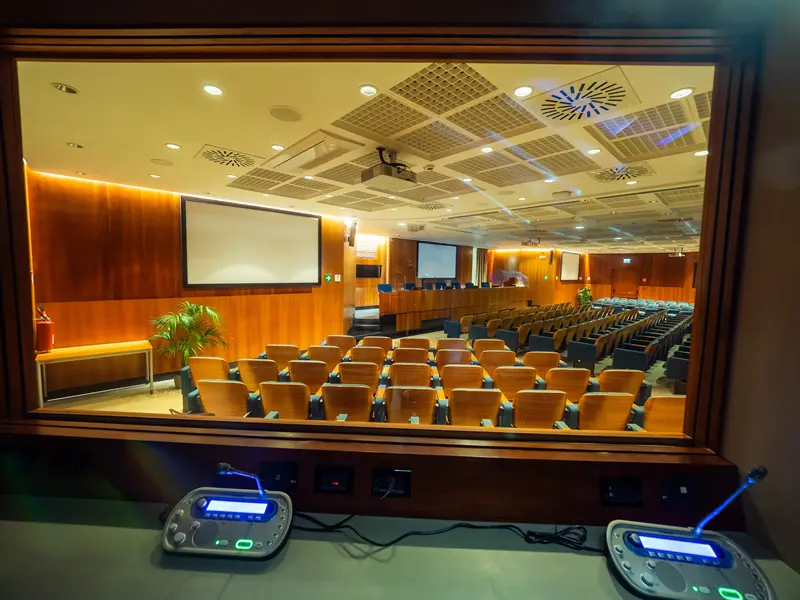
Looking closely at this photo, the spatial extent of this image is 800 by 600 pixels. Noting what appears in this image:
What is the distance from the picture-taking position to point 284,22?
1075mm

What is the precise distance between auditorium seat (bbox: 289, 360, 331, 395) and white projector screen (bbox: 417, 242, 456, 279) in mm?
11509

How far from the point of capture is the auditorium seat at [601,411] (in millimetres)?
2643

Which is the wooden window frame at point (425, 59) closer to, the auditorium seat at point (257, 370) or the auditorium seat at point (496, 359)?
the auditorium seat at point (257, 370)

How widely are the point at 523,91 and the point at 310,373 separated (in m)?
3.33

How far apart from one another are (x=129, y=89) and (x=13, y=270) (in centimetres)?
191

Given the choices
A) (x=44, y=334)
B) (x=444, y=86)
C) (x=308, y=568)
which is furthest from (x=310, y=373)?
(x=44, y=334)

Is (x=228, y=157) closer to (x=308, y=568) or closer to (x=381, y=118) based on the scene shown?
(x=381, y=118)

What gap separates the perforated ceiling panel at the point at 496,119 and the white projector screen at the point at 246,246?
519 cm


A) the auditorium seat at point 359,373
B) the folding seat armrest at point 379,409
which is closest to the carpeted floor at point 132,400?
the auditorium seat at point 359,373

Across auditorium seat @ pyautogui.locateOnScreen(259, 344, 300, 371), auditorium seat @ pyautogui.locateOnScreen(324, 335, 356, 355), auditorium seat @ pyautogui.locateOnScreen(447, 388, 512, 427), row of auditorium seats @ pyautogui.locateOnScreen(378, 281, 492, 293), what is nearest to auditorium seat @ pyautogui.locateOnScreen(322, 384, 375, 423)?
auditorium seat @ pyautogui.locateOnScreen(447, 388, 512, 427)

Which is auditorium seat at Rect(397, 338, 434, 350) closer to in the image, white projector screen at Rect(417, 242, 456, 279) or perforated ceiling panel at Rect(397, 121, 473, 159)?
perforated ceiling panel at Rect(397, 121, 473, 159)

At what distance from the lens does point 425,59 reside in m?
1.13

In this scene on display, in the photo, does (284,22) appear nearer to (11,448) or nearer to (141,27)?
(141,27)

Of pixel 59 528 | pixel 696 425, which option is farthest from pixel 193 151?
pixel 696 425
